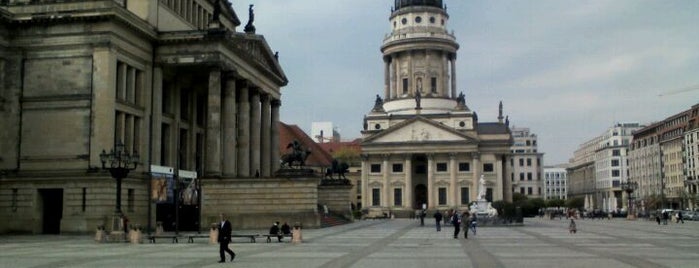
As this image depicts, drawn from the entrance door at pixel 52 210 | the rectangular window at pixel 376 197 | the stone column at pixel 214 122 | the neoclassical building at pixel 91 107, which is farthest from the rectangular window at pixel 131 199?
the rectangular window at pixel 376 197

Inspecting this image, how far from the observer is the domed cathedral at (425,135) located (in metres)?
132

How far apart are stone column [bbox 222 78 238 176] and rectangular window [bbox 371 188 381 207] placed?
254ft

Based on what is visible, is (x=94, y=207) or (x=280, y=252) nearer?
(x=280, y=252)

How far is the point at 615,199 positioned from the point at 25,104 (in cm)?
16150

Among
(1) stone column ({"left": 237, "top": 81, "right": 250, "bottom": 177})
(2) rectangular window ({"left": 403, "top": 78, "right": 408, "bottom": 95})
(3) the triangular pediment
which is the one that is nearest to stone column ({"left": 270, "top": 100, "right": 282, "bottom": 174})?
(1) stone column ({"left": 237, "top": 81, "right": 250, "bottom": 177})

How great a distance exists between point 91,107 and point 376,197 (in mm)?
89982

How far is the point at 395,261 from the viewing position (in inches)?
1003

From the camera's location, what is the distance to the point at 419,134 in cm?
13212

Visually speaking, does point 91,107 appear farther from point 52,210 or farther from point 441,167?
point 441,167

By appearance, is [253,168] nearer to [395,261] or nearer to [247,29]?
[247,29]

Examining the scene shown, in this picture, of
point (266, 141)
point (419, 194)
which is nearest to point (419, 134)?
point (419, 194)

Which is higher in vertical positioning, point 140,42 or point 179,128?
point 140,42

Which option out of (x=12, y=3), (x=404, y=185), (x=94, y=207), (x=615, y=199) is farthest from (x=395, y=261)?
(x=615, y=199)

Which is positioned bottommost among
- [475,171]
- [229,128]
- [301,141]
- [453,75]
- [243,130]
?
[475,171]
